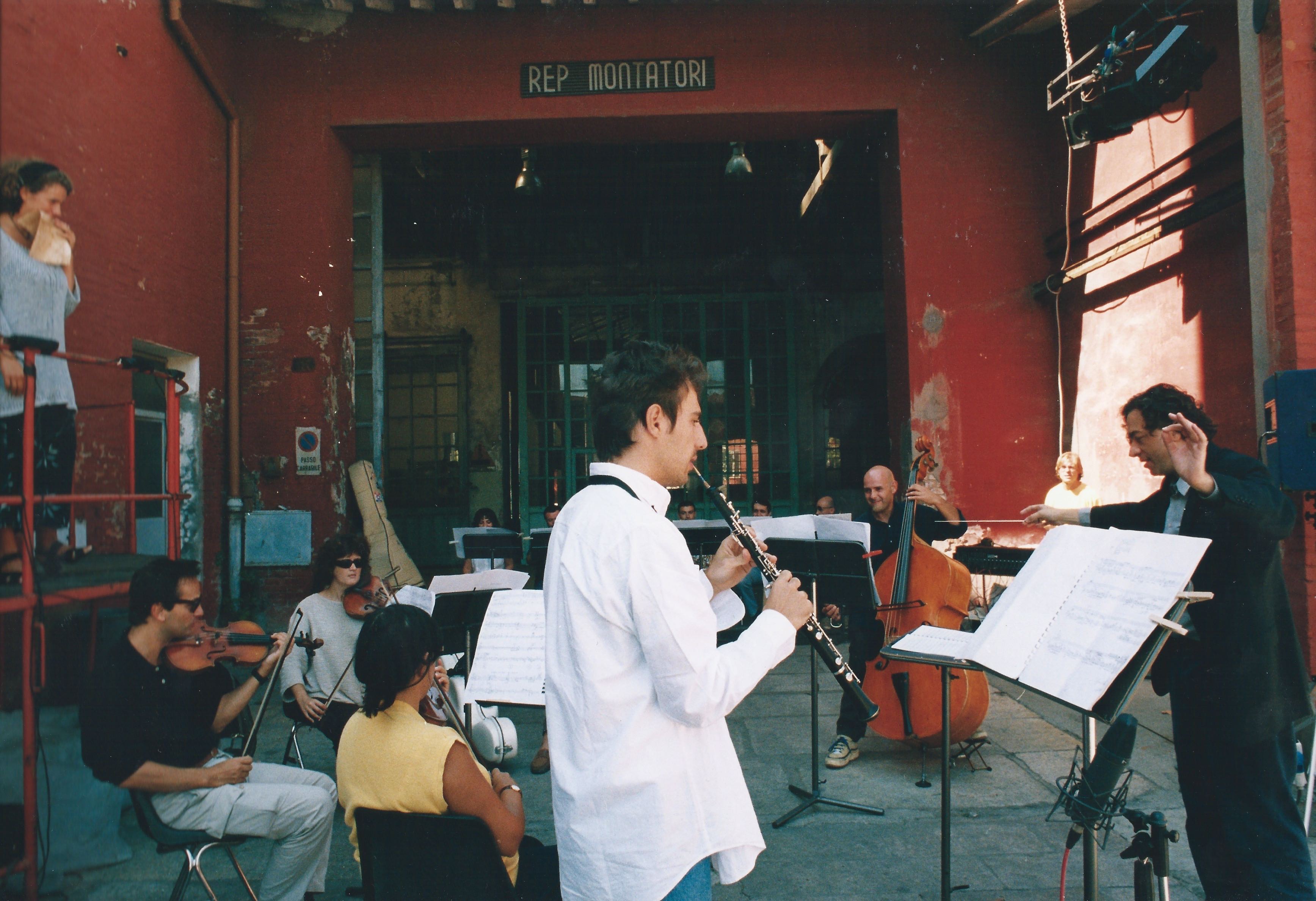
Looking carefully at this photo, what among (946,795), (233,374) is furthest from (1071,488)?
(233,374)

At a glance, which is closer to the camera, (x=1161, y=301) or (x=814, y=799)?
(x=814, y=799)

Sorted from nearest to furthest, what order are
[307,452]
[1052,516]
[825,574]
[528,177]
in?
[1052,516]
[825,574]
[307,452]
[528,177]

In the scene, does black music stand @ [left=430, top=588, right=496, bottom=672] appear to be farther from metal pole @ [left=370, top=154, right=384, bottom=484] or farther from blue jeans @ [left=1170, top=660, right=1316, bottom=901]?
metal pole @ [left=370, top=154, right=384, bottom=484]

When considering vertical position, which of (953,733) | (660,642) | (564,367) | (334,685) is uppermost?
(564,367)

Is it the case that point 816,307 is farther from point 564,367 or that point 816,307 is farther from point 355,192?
point 355,192

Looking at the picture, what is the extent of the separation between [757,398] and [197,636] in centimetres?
802

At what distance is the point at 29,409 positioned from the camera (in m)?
1.90

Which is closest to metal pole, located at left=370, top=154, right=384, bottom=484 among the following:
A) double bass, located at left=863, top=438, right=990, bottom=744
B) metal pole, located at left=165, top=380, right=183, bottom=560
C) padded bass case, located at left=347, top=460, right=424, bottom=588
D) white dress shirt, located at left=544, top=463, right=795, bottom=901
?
padded bass case, located at left=347, top=460, right=424, bottom=588

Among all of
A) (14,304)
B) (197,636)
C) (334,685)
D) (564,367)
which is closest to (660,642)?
(14,304)

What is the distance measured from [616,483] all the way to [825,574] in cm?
254

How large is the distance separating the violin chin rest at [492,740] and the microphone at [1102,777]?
3025 millimetres

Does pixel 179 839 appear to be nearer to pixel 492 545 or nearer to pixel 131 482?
pixel 131 482

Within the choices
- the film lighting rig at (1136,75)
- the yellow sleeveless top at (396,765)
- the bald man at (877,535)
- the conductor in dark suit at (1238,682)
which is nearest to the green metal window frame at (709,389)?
the film lighting rig at (1136,75)

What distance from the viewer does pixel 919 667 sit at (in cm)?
406
